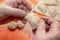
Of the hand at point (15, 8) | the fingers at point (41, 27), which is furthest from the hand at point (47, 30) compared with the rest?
the hand at point (15, 8)

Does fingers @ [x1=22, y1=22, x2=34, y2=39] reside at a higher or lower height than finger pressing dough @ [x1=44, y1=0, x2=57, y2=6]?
lower

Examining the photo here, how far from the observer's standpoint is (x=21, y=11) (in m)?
0.89

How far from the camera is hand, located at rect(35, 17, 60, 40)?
718mm

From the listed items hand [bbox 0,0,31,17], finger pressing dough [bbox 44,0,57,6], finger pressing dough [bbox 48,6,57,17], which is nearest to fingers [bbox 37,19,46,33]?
hand [bbox 0,0,31,17]

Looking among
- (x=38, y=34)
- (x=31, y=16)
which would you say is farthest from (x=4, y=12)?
(x=38, y=34)

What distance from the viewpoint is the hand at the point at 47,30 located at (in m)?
0.72

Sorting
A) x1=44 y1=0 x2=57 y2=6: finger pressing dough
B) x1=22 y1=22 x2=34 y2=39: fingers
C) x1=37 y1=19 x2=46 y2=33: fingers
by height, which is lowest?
x1=22 y1=22 x2=34 y2=39: fingers

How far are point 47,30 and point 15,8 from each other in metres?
0.27

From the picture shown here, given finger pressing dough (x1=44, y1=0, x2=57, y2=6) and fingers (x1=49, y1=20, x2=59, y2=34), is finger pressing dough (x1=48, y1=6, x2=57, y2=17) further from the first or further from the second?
fingers (x1=49, y1=20, x2=59, y2=34)

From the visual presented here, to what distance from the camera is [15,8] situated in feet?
2.96

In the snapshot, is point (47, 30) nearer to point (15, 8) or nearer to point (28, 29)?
point (28, 29)

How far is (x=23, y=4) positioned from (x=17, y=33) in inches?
10.0

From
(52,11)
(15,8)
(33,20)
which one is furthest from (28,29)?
(52,11)

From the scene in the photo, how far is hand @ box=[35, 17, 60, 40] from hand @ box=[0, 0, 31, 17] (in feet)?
0.51
